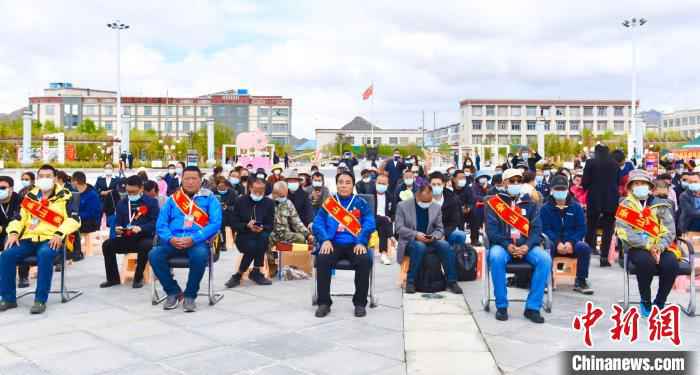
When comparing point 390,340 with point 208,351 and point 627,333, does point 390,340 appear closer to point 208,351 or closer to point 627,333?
point 208,351

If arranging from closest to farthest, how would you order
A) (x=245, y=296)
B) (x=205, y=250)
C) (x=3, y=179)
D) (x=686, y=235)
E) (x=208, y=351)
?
(x=208, y=351), (x=205, y=250), (x=245, y=296), (x=3, y=179), (x=686, y=235)

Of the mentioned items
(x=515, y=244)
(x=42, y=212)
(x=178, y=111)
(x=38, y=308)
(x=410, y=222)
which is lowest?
(x=38, y=308)

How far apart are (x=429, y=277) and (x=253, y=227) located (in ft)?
6.93

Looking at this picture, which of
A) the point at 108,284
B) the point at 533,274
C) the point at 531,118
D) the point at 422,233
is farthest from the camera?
the point at 531,118

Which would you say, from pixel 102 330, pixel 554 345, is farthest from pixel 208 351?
pixel 554 345

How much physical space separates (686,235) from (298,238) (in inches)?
199

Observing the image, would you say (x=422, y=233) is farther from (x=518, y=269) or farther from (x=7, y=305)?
(x=7, y=305)

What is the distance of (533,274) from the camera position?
5.93 metres

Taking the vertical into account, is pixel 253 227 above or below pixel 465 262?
above

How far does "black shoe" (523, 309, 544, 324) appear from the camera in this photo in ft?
Answer: 18.6

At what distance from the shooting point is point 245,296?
6938 millimetres

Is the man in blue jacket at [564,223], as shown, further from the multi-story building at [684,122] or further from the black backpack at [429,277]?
the multi-story building at [684,122]

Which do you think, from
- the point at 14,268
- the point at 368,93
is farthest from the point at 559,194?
the point at 368,93

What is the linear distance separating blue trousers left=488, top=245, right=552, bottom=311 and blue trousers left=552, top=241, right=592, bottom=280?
0.88 meters
